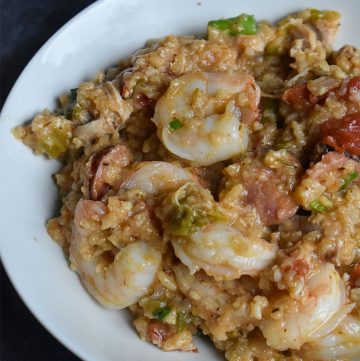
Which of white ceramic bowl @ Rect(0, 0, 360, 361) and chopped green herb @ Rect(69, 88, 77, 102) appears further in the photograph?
chopped green herb @ Rect(69, 88, 77, 102)

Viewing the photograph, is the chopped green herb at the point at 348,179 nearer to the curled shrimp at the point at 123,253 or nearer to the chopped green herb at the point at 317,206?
the chopped green herb at the point at 317,206

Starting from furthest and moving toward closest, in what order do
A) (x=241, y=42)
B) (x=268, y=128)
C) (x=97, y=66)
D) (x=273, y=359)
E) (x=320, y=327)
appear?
(x=97, y=66)
(x=241, y=42)
(x=268, y=128)
(x=273, y=359)
(x=320, y=327)

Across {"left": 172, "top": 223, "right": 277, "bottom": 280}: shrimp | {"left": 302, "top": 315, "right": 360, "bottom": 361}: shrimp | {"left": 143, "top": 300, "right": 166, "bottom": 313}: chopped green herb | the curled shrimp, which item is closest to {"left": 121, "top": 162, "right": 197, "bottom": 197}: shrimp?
the curled shrimp

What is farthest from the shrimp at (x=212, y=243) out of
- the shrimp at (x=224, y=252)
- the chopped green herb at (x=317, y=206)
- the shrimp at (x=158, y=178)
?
the chopped green herb at (x=317, y=206)

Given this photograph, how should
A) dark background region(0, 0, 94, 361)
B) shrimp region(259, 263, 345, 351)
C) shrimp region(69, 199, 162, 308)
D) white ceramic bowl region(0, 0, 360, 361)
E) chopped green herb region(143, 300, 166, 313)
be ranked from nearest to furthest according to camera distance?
shrimp region(259, 263, 345, 351) < shrimp region(69, 199, 162, 308) < chopped green herb region(143, 300, 166, 313) < white ceramic bowl region(0, 0, 360, 361) < dark background region(0, 0, 94, 361)

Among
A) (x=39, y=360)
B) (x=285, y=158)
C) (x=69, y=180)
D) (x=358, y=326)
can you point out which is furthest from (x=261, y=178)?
(x=39, y=360)

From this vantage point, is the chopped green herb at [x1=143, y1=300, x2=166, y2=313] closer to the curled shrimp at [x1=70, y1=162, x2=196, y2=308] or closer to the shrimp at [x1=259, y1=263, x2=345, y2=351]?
the curled shrimp at [x1=70, y1=162, x2=196, y2=308]

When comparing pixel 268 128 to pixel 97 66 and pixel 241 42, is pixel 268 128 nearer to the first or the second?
pixel 241 42
